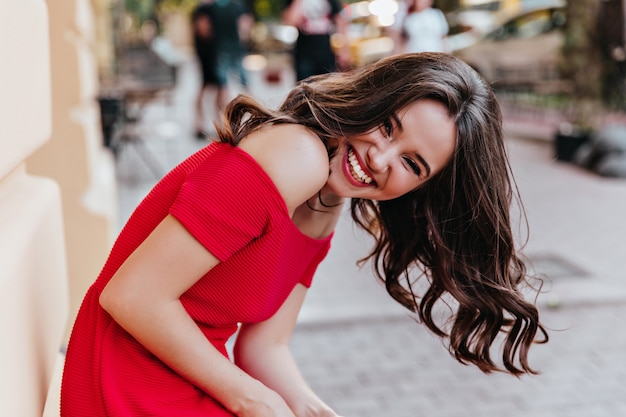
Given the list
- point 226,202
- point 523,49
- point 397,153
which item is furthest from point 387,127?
point 523,49

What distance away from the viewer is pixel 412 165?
1.68 meters

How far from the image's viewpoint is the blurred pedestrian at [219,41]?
10.3m

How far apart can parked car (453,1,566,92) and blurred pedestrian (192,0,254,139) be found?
5079mm

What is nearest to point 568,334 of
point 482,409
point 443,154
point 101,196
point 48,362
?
point 482,409

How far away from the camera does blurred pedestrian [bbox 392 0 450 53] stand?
8695mm

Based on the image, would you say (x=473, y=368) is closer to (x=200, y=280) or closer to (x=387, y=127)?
(x=387, y=127)

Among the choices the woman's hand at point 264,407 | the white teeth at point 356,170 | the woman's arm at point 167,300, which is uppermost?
the white teeth at point 356,170

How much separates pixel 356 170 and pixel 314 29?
6580 mm

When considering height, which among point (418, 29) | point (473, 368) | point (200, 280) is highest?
point (200, 280)

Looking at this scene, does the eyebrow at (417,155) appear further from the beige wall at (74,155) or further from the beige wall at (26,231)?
the beige wall at (74,155)

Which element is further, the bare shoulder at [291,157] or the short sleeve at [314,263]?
the short sleeve at [314,263]

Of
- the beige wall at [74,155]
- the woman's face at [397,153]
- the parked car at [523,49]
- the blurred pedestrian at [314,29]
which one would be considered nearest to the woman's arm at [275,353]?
the woman's face at [397,153]

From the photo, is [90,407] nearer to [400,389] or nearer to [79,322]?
[79,322]

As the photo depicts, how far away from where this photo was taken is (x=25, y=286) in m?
1.44
